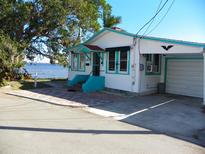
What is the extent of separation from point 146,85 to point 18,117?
25.1 ft

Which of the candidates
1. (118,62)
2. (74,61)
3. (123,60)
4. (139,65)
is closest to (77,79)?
(74,61)

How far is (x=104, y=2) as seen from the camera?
904 inches

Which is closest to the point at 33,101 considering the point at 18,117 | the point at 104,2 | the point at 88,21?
the point at 18,117

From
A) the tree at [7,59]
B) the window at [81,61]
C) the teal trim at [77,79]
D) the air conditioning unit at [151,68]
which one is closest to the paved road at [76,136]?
the air conditioning unit at [151,68]

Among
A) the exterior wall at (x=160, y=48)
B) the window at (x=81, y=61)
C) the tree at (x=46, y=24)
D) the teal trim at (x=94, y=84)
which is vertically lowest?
the teal trim at (x=94, y=84)

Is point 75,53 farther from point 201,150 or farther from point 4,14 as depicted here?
point 201,150

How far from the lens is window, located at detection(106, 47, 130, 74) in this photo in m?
12.9

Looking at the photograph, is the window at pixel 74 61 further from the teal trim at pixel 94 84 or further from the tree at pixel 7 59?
the tree at pixel 7 59

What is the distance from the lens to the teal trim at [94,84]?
13.5m

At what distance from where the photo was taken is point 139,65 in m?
12.1

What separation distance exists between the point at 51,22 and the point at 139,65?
33.7ft

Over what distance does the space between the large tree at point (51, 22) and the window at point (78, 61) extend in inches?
154

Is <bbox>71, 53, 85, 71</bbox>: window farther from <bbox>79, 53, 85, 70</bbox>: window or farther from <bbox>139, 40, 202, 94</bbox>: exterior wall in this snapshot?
<bbox>139, 40, 202, 94</bbox>: exterior wall

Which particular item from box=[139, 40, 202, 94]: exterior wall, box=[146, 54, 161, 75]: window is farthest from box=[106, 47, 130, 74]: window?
box=[146, 54, 161, 75]: window
